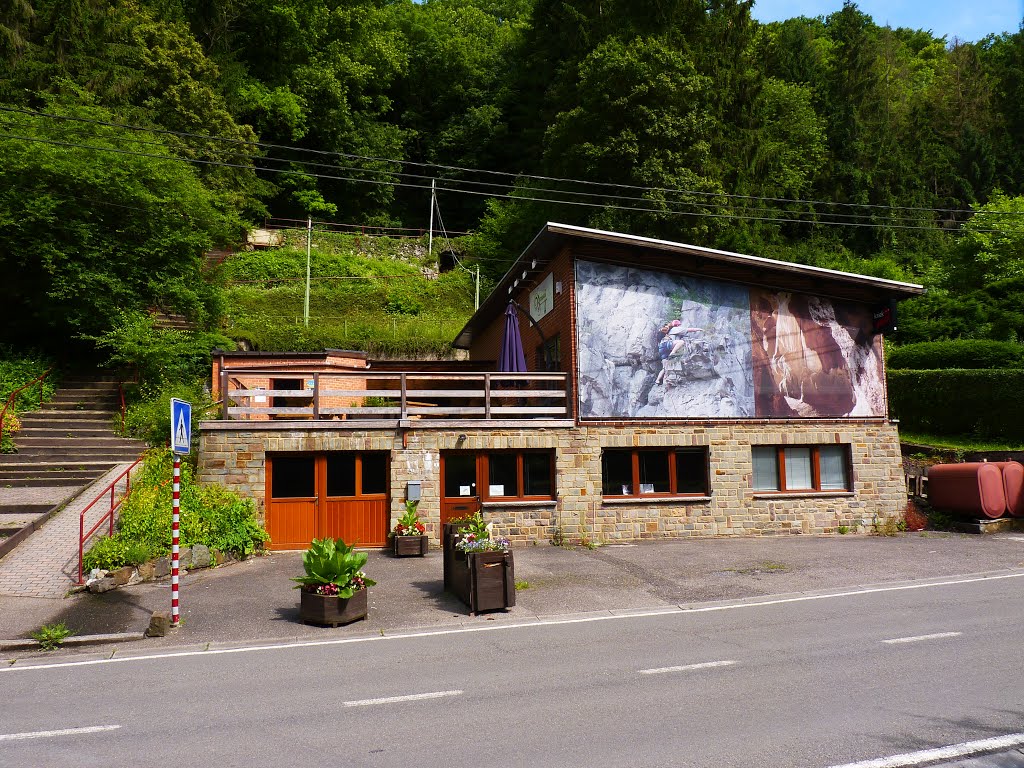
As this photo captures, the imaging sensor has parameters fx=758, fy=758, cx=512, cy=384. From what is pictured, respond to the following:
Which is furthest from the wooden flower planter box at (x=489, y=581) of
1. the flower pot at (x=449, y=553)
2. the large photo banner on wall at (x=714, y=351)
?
the large photo banner on wall at (x=714, y=351)

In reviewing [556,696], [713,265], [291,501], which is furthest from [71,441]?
[556,696]

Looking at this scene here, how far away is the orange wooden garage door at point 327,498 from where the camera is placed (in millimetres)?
15383

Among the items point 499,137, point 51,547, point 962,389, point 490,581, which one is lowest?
point 490,581

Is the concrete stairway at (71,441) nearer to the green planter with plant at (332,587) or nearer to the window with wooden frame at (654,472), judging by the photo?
the green planter with plant at (332,587)

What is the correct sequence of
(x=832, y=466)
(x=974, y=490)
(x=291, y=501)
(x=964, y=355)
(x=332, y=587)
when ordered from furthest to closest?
(x=964, y=355) → (x=832, y=466) → (x=974, y=490) → (x=291, y=501) → (x=332, y=587)

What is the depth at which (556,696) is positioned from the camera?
6.86 metres

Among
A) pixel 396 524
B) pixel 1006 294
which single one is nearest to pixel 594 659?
pixel 396 524

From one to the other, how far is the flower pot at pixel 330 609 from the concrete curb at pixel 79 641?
203 cm

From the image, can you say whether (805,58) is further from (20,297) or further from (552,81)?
(20,297)

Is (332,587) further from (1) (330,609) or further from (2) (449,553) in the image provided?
(2) (449,553)

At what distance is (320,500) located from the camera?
613 inches

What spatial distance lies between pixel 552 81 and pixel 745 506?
1541 inches

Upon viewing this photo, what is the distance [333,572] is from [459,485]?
598 cm

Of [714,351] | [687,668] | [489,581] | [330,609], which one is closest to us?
[687,668]
